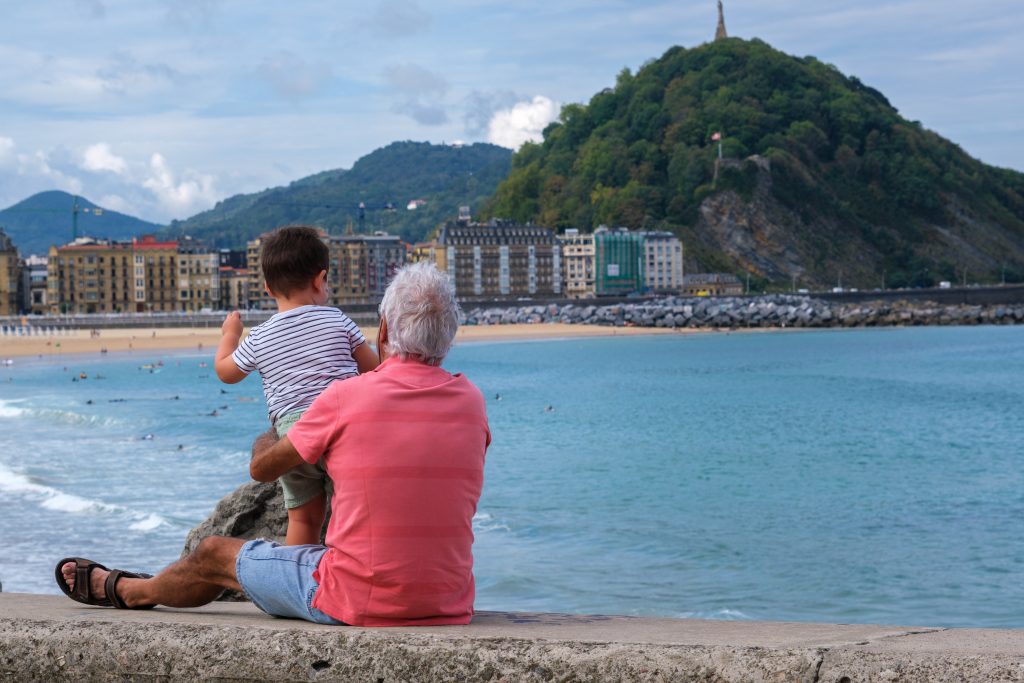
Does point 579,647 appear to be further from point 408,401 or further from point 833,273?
point 833,273

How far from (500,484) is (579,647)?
47.1 feet

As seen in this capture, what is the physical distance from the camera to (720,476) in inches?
729

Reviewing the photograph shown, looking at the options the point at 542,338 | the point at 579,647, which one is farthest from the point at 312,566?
the point at 542,338

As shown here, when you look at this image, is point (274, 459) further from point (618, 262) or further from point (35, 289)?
point (35, 289)

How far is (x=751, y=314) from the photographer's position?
94.1 m

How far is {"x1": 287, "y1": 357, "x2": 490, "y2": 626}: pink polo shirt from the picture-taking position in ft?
10.5

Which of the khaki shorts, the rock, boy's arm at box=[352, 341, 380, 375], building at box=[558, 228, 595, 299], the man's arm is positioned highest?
building at box=[558, 228, 595, 299]

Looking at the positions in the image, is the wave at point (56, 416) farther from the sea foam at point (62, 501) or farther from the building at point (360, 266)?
the building at point (360, 266)

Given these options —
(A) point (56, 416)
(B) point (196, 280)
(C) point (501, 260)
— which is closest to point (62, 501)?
(A) point (56, 416)

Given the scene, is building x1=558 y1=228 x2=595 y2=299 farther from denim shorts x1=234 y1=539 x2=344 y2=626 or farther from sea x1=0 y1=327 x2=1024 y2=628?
denim shorts x1=234 y1=539 x2=344 y2=626

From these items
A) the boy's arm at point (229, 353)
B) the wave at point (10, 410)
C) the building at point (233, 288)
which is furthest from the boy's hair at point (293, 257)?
the building at point (233, 288)

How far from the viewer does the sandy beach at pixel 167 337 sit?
66.4 meters

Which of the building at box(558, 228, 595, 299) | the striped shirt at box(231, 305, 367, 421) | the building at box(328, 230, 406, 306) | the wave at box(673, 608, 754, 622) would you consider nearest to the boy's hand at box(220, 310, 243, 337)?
the striped shirt at box(231, 305, 367, 421)

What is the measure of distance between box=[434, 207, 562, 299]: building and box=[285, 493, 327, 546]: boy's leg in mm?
120306
